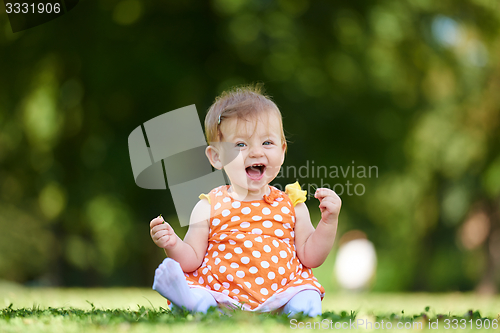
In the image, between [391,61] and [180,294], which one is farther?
[391,61]

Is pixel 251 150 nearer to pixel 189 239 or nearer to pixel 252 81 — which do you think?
pixel 189 239

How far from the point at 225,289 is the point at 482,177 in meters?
9.61

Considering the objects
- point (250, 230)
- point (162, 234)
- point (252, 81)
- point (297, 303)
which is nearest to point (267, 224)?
point (250, 230)

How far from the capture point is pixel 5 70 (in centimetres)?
937

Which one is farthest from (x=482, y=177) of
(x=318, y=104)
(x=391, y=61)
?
(x=318, y=104)

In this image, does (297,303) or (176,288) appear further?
(297,303)

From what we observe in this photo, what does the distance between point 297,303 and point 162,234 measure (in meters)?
0.82

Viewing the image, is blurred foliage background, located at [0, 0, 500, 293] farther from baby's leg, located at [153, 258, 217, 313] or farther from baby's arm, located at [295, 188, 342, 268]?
baby's leg, located at [153, 258, 217, 313]

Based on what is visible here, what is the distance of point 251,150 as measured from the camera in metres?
3.03

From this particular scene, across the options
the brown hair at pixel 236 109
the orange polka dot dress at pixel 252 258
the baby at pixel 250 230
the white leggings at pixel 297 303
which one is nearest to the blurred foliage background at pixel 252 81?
the brown hair at pixel 236 109

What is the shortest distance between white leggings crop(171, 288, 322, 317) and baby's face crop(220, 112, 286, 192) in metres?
0.70

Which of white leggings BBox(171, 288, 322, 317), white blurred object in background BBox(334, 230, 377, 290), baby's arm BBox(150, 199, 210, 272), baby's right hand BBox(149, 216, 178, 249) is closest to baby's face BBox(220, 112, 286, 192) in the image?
baby's arm BBox(150, 199, 210, 272)

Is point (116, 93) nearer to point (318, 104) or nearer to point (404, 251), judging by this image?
point (318, 104)

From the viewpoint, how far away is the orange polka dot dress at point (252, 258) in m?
2.82
